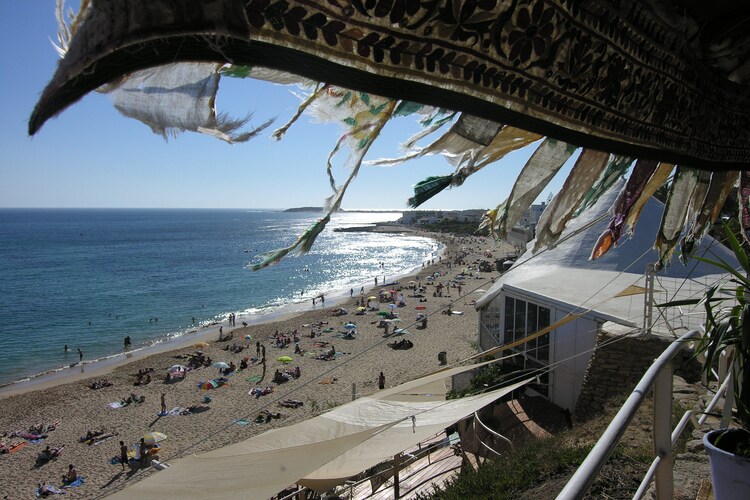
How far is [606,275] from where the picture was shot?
8.75 meters

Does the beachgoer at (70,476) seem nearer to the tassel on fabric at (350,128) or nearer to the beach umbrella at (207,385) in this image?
the beach umbrella at (207,385)

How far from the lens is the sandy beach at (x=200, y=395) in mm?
12039

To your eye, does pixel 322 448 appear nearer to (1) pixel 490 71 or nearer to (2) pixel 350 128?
(2) pixel 350 128

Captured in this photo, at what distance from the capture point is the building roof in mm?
7113

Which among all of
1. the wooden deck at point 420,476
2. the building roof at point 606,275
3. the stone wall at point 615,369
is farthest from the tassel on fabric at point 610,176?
the building roof at point 606,275

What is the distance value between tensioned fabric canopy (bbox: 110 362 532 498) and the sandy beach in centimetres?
326

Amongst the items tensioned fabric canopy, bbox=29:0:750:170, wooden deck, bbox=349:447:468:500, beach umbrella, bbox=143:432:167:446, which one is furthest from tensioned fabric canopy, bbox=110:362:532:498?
beach umbrella, bbox=143:432:167:446

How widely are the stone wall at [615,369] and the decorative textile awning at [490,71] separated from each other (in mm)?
4780

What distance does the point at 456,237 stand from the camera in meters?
87.1

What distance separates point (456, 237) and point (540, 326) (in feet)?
262

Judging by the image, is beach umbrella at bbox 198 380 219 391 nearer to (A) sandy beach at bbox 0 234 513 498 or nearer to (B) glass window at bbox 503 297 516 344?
(A) sandy beach at bbox 0 234 513 498

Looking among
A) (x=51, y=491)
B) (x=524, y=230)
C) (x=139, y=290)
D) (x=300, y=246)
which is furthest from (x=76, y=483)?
(x=139, y=290)

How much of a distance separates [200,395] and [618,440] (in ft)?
59.2

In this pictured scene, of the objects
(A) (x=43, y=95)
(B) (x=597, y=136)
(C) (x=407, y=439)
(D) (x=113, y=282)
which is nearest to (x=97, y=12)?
(A) (x=43, y=95)
